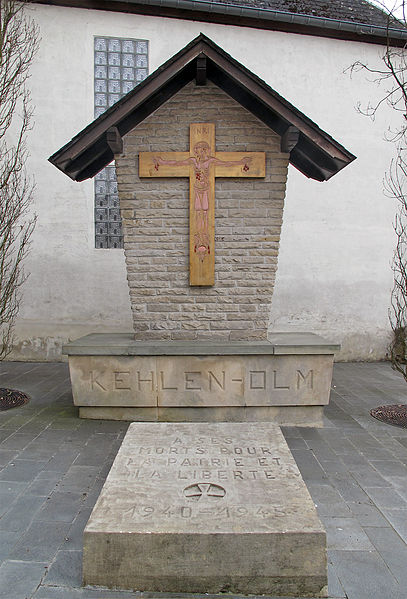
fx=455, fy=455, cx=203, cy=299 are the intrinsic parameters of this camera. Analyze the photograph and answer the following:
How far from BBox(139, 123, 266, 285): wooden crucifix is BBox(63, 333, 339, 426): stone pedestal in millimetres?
985

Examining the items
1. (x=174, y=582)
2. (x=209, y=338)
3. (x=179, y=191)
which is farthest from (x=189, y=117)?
(x=174, y=582)

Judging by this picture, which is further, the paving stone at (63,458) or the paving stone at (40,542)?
the paving stone at (63,458)

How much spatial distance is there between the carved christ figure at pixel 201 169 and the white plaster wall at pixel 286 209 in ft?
12.2

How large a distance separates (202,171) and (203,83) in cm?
103

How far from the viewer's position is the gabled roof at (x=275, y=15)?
8.38 m

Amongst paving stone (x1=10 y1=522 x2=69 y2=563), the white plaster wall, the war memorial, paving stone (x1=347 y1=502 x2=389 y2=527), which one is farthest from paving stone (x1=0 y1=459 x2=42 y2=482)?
the white plaster wall

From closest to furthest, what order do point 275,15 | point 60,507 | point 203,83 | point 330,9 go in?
point 60,507
point 203,83
point 275,15
point 330,9

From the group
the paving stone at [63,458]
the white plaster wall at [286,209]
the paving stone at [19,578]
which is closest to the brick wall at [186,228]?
the paving stone at [63,458]

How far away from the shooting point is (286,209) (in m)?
9.13

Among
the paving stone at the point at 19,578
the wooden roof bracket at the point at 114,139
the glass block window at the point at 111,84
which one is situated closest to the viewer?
the paving stone at the point at 19,578

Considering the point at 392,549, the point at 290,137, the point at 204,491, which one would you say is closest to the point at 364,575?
the point at 392,549

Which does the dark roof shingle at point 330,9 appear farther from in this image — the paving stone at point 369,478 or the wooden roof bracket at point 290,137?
the paving stone at point 369,478

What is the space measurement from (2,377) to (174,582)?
6.01m

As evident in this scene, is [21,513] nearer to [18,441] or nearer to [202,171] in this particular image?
[18,441]
